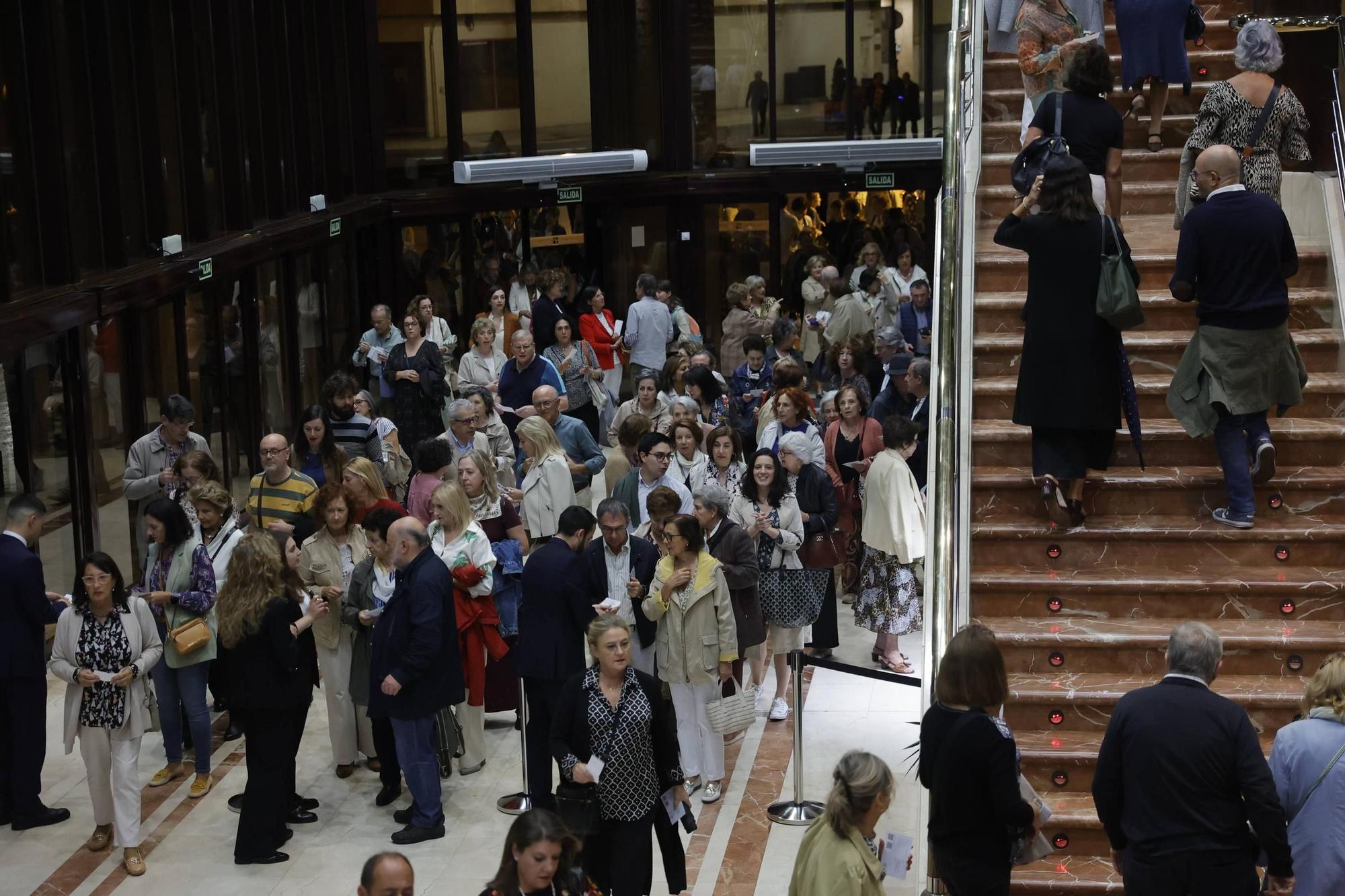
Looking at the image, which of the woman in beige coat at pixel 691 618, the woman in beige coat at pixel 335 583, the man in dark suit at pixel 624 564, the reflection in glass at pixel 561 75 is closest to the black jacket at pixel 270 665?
the woman in beige coat at pixel 335 583

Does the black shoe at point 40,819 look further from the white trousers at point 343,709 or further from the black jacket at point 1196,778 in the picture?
the black jacket at point 1196,778

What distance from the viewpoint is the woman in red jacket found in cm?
1714

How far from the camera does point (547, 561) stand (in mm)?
8586

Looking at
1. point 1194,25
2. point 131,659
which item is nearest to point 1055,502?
point 1194,25

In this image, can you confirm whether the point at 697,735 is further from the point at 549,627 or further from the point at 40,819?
the point at 40,819

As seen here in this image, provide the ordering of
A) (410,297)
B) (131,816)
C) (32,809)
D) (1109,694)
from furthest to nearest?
(410,297)
(32,809)
(131,816)
(1109,694)

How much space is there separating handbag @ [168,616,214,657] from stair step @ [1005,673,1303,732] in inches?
178

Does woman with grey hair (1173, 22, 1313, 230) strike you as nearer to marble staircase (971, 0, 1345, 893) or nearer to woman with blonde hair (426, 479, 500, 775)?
marble staircase (971, 0, 1345, 893)

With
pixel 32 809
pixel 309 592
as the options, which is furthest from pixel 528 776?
pixel 32 809

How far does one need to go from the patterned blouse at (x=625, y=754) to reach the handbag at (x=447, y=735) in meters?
2.63

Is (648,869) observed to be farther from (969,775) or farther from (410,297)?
(410,297)

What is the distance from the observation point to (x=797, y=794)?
895 centimetres

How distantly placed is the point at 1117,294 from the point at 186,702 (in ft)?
18.4

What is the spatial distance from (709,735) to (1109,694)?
277 centimetres
